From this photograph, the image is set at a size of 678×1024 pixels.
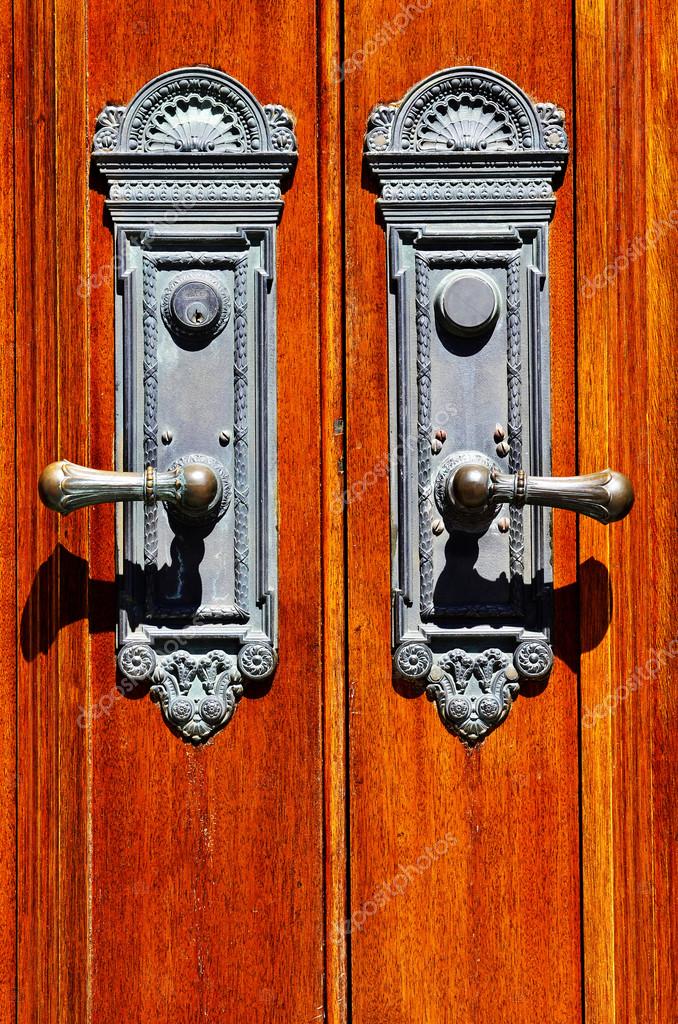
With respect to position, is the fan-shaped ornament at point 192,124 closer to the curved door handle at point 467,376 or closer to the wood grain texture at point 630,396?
the curved door handle at point 467,376

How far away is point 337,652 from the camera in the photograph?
3.33 feet

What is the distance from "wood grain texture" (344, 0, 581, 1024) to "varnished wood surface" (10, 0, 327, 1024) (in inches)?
1.9

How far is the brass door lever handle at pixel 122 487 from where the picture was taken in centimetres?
92

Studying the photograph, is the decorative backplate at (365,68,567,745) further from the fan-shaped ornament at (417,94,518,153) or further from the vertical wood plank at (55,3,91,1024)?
the vertical wood plank at (55,3,91,1024)

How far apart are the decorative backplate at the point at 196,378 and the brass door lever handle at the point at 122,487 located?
0.05m

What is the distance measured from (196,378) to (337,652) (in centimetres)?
32

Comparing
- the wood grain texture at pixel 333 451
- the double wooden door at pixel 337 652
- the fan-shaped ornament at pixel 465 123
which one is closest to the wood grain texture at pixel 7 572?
the double wooden door at pixel 337 652

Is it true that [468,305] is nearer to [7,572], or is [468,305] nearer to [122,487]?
[122,487]

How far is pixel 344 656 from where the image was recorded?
1.02 metres

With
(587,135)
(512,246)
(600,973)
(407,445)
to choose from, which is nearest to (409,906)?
(600,973)

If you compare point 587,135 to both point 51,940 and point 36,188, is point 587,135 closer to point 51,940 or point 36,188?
point 36,188

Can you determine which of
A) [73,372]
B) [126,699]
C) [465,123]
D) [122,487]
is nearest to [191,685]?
[126,699]

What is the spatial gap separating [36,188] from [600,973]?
3.24 feet

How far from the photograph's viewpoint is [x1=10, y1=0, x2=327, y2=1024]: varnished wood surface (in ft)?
3.25
